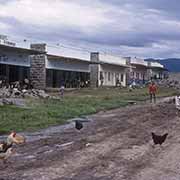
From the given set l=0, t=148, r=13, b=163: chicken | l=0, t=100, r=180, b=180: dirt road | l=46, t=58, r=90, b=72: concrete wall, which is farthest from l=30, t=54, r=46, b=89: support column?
l=0, t=148, r=13, b=163: chicken

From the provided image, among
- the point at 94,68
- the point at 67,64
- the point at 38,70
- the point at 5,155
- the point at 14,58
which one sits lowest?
the point at 5,155

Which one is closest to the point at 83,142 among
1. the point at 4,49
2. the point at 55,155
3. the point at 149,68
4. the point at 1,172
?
the point at 55,155

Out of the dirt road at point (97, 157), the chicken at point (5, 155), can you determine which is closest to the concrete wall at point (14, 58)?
the dirt road at point (97, 157)

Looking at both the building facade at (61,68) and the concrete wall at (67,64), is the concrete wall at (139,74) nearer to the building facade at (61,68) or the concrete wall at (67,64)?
the building facade at (61,68)

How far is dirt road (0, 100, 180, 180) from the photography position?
39.5 ft

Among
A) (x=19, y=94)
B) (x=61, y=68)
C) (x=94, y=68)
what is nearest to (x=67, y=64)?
(x=61, y=68)

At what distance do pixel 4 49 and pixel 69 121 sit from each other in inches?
901

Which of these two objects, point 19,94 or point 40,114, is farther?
point 19,94

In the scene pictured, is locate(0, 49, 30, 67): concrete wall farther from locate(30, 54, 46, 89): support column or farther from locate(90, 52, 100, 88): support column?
locate(90, 52, 100, 88): support column

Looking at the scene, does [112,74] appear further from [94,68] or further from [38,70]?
[38,70]

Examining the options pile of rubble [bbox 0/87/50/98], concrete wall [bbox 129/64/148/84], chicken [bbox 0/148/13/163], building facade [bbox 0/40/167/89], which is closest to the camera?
chicken [bbox 0/148/13/163]

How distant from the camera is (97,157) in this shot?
47.7ft

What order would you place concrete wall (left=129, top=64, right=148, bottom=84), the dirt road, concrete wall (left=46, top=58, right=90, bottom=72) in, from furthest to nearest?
concrete wall (left=129, top=64, right=148, bottom=84)
concrete wall (left=46, top=58, right=90, bottom=72)
the dirt road

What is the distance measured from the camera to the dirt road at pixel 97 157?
12.1 meters
